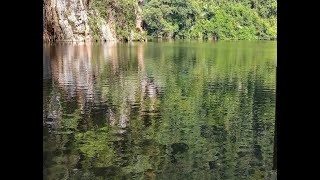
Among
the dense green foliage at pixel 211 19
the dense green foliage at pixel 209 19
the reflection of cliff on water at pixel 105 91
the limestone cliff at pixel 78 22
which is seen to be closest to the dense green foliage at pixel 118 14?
the limestone cliff at pixel 78 22

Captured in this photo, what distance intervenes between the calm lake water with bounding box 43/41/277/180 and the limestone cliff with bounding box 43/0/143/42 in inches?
1706

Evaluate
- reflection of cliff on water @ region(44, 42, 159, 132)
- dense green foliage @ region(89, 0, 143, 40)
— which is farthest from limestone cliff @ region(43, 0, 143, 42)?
reflection of cliff on water @ region(44, 42, 159, 132)

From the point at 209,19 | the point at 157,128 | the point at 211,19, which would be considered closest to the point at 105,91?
the point at 157,128

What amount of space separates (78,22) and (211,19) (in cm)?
6124

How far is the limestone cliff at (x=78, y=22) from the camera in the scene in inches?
2736

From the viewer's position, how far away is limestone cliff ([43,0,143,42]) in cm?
6950

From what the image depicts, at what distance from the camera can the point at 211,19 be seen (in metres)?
130

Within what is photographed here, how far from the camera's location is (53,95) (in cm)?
2102

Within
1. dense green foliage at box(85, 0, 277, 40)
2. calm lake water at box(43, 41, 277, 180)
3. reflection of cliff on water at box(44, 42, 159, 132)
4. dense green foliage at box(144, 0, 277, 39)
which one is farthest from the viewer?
dense green foliage at box(144, 0, 277, 39)

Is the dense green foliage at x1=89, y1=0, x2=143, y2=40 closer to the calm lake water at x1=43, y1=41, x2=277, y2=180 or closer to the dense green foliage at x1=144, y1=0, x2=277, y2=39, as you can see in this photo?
the dense green foliage at x1=144, y1=0, x2=277, y2=39
